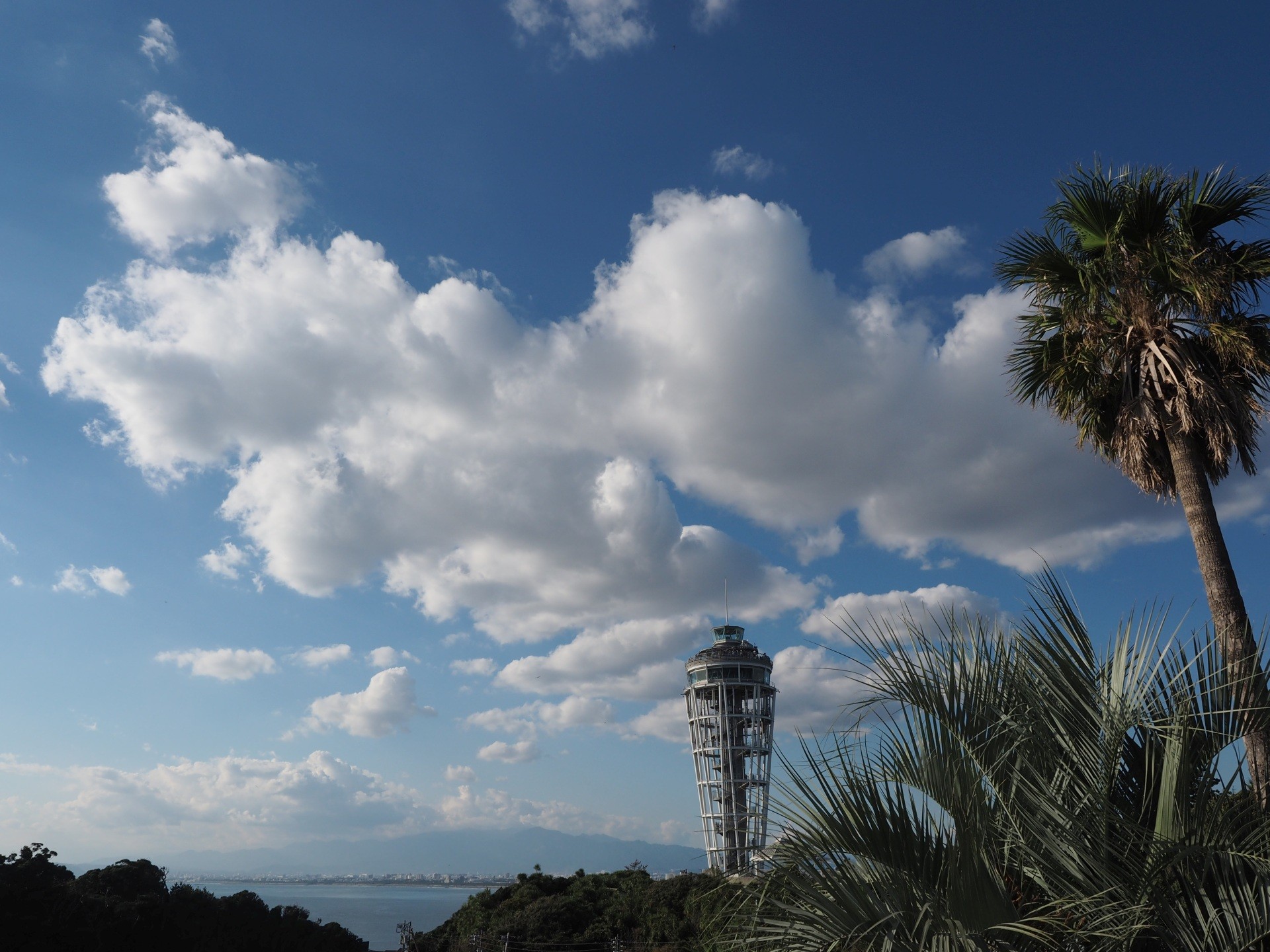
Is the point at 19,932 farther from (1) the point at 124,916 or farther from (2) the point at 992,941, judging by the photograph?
(2) the point at 992,941

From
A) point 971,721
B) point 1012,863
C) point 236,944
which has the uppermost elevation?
point 971,721

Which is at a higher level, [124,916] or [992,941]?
[992,941]

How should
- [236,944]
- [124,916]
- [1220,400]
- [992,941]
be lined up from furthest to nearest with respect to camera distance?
[236,944], [124,916], [1220,400], [992,941]

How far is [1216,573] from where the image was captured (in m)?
8.53

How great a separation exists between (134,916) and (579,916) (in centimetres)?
1795

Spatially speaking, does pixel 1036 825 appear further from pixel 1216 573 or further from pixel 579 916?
pixel 579 916

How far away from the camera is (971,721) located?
505 cm

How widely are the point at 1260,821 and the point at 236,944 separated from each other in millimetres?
38238

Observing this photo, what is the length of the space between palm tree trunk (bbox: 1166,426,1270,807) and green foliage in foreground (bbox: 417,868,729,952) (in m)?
24.5

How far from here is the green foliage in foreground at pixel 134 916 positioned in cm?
2377

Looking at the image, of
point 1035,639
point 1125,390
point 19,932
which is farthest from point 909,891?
point 19,932

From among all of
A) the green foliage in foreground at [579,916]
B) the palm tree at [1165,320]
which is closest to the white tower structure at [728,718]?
the green foliage in foreground at [579,916]

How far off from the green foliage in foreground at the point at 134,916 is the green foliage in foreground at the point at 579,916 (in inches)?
233

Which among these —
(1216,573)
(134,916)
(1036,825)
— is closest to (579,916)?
(134,916)
